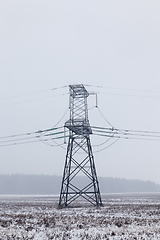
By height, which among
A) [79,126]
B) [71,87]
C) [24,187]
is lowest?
[24,187]

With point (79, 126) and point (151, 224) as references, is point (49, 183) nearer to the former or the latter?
point (79, 126)

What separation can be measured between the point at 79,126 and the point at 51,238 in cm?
2120

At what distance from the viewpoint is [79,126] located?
1462 inches

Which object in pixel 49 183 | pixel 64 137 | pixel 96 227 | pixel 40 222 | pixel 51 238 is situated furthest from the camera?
pixel 49 183

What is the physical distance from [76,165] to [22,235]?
20.2 metres

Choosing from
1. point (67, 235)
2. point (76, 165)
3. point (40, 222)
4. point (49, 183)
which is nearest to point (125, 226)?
point (67, 235)

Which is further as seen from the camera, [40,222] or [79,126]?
[79,126]

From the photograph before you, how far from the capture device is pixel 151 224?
2128 centimetres

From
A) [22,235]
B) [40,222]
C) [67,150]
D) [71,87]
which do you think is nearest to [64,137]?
[67,150]

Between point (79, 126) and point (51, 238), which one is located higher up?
point (79, 126)

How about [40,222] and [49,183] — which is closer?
[40,222]

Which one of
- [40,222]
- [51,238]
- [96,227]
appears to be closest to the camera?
[51,238]

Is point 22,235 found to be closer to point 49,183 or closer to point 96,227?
point 96,227

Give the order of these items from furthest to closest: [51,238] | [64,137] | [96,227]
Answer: [64,137]
[96,227]
[51,238]
